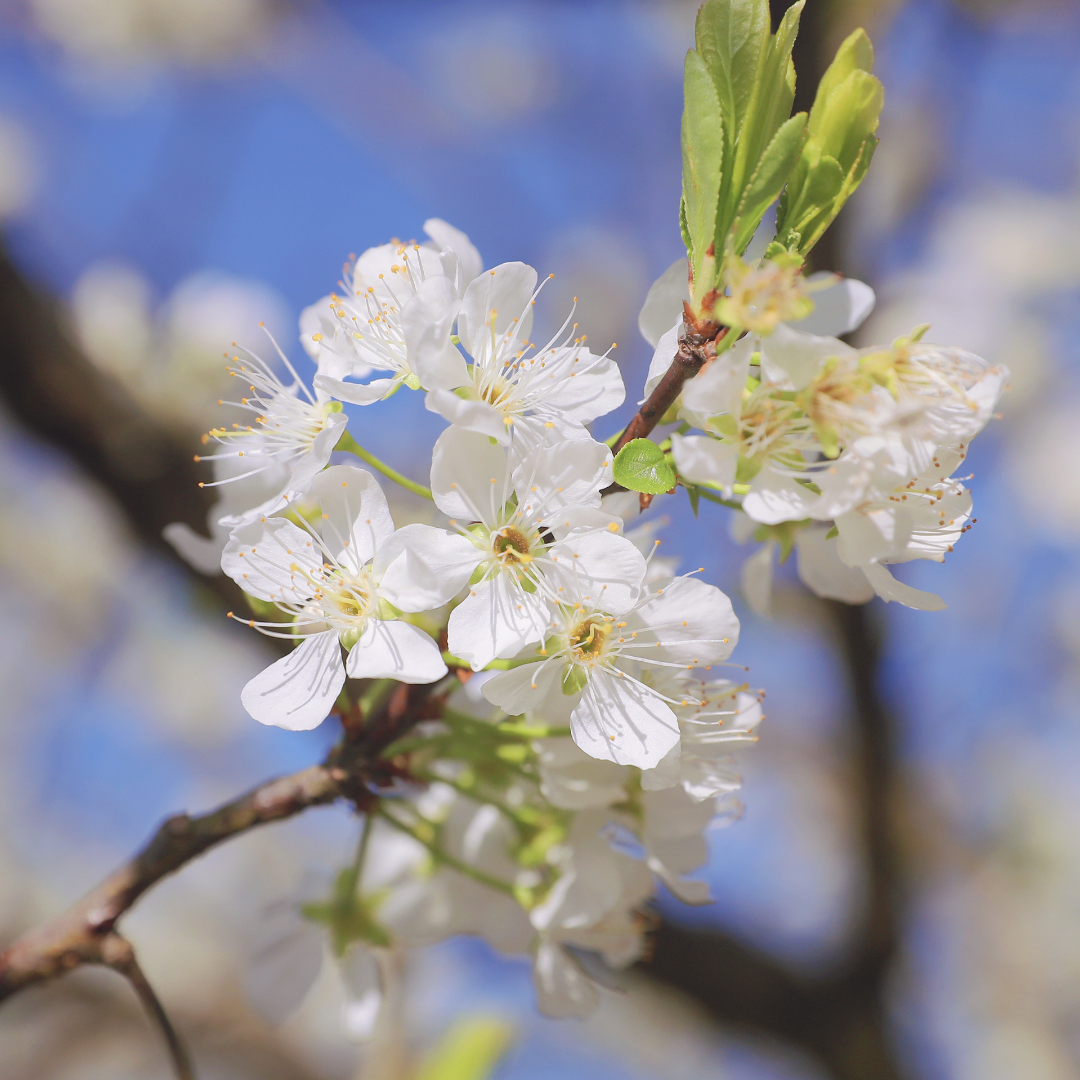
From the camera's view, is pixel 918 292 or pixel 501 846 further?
pixel 918 292

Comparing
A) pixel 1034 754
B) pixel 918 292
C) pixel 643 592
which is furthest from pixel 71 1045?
pixel 1034 754

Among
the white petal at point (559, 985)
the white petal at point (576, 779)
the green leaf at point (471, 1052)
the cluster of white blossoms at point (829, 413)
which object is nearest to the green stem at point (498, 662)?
the white petal at point (576, 779)

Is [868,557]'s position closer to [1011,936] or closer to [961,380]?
[961,380]

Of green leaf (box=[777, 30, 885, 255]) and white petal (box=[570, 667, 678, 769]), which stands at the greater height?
green leaf (box=[777, 30, 885, 255])

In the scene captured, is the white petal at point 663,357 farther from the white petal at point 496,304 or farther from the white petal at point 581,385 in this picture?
the white petal at point 496,304

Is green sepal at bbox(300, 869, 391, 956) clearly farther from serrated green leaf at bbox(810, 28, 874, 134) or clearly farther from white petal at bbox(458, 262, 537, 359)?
serrated green leaf at bbox(810, 28, 874, 134)

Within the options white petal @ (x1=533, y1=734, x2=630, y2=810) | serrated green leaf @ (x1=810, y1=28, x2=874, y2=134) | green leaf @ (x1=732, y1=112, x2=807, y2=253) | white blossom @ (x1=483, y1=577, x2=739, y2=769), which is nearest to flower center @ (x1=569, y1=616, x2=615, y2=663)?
white blossom @ (x1=483, y1=577, x2=739, y2=769)
